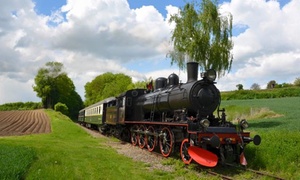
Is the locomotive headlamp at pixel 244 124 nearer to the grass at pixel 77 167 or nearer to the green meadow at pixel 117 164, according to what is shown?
the green meadow at pixel 117 164

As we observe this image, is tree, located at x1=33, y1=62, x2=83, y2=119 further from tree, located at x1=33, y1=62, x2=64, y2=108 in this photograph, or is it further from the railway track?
the railway track

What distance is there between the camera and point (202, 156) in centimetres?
955

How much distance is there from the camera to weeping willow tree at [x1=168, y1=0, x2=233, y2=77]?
22.0 meters

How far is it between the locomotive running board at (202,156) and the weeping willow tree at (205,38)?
12.9 m

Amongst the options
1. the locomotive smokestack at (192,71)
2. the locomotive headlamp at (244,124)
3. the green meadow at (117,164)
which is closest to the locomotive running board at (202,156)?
the green meadow at (117,164)

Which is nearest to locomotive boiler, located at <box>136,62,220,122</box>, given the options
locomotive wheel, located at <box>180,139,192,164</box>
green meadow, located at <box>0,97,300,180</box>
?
locomotive wheel, located at <box>180,139,192,164</box>

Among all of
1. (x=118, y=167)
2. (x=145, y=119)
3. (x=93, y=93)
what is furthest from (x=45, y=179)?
(x=93, y=93)

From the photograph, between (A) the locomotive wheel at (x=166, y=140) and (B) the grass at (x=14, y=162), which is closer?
(B) the grass at (x=14, y=162)

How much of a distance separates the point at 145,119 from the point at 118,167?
5517mm

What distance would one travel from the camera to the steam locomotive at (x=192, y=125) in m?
9.77

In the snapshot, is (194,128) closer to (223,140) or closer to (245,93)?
(223,140)

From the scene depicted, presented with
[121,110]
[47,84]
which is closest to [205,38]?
[121,110]

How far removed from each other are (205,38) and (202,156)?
45.3 ft

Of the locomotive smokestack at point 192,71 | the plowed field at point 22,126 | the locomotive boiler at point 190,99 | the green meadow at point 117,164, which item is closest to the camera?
the green meadow at point 117,164
